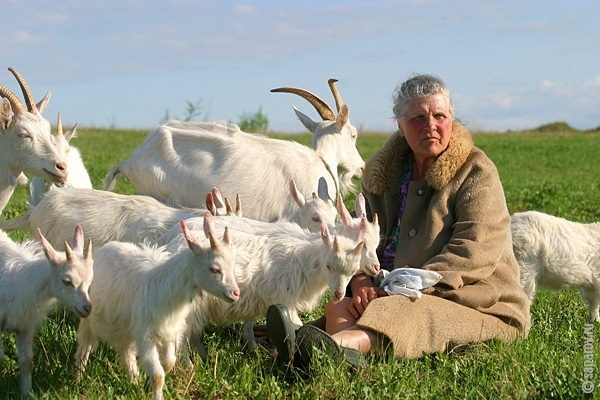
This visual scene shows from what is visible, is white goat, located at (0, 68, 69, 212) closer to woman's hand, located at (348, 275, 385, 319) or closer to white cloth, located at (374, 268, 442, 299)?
woman's hand, located at (348, 275, 385, 319)

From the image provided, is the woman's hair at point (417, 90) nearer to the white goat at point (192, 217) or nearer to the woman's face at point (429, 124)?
the woman's face at point (429, 124)

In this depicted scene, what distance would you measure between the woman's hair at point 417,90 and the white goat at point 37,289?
7.18 feet

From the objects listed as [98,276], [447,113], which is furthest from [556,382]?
[98,276]

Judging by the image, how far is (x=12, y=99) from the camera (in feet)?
20.6

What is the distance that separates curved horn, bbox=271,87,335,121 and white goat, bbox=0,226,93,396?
442cm

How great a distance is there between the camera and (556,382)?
13.0 ft

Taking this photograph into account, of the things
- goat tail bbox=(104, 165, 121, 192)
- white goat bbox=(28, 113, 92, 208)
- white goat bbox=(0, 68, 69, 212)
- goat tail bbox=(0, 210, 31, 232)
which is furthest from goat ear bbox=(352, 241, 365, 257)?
goat tail bbox=(104, 165, 121, 192)

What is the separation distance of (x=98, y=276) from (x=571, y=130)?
39.1 meters

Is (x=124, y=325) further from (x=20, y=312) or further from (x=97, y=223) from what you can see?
(x=97, y=223)

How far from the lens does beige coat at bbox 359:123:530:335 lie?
15.8 ft

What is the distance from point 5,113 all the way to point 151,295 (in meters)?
2.90

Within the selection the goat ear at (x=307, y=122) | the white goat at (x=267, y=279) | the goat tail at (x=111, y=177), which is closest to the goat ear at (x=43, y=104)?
the goat tail at (x=111, y=177)

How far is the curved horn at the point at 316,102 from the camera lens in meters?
8.51

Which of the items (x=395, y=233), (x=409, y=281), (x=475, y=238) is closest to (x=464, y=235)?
(x=475, y=238)
